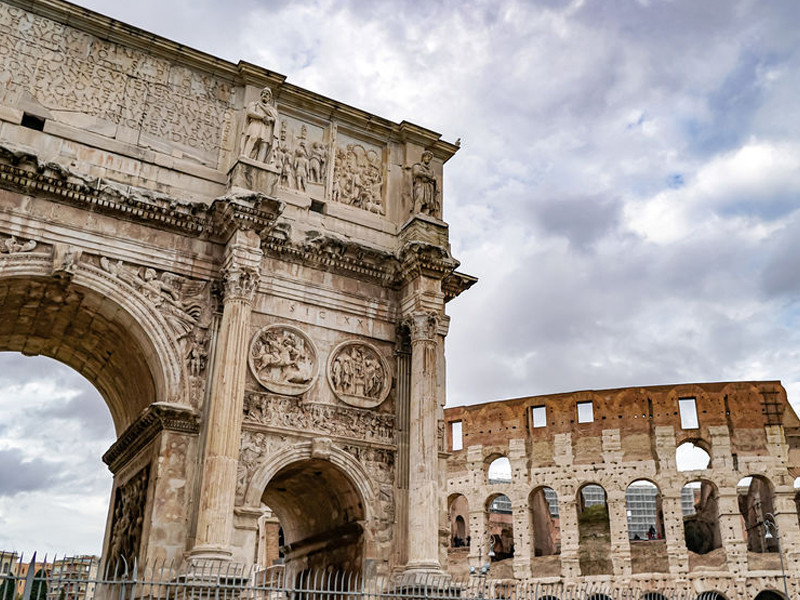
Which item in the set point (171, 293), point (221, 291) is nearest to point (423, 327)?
point (221, 291)

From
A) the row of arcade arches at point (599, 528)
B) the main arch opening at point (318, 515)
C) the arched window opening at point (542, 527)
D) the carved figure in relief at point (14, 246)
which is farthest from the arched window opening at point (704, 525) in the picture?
the carved figure in relief at point (14, 246)

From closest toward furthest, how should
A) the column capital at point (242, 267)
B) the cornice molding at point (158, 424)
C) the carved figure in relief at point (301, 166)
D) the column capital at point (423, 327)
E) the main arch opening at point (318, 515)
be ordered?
the cornice molding at point (158, 424) < the column capital at point (242, 267) < the main arch opening at point (318, 515) < the column capital at point (423, 327) < the carved figure in relief at point (301, 166)

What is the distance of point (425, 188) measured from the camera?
43.8ft

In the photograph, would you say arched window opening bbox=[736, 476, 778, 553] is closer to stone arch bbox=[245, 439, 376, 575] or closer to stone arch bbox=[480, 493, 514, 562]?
stone arch bbox=[480, 493, 514, 562]

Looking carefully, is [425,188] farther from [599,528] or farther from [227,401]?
[599,528]

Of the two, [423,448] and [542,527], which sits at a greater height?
[542,527]

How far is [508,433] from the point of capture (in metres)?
33.6

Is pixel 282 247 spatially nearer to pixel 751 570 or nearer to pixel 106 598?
pixel 106 598

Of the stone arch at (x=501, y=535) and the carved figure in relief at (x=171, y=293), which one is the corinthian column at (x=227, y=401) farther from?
the stone arch at (x=501, y=535)

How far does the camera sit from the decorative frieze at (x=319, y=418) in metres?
11.0

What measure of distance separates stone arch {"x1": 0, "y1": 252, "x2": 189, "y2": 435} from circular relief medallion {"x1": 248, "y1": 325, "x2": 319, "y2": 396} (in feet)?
3.77

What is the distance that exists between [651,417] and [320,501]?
2258 cm

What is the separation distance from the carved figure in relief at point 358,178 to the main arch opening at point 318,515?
14.6ft

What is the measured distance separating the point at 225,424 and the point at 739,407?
2691 cm
